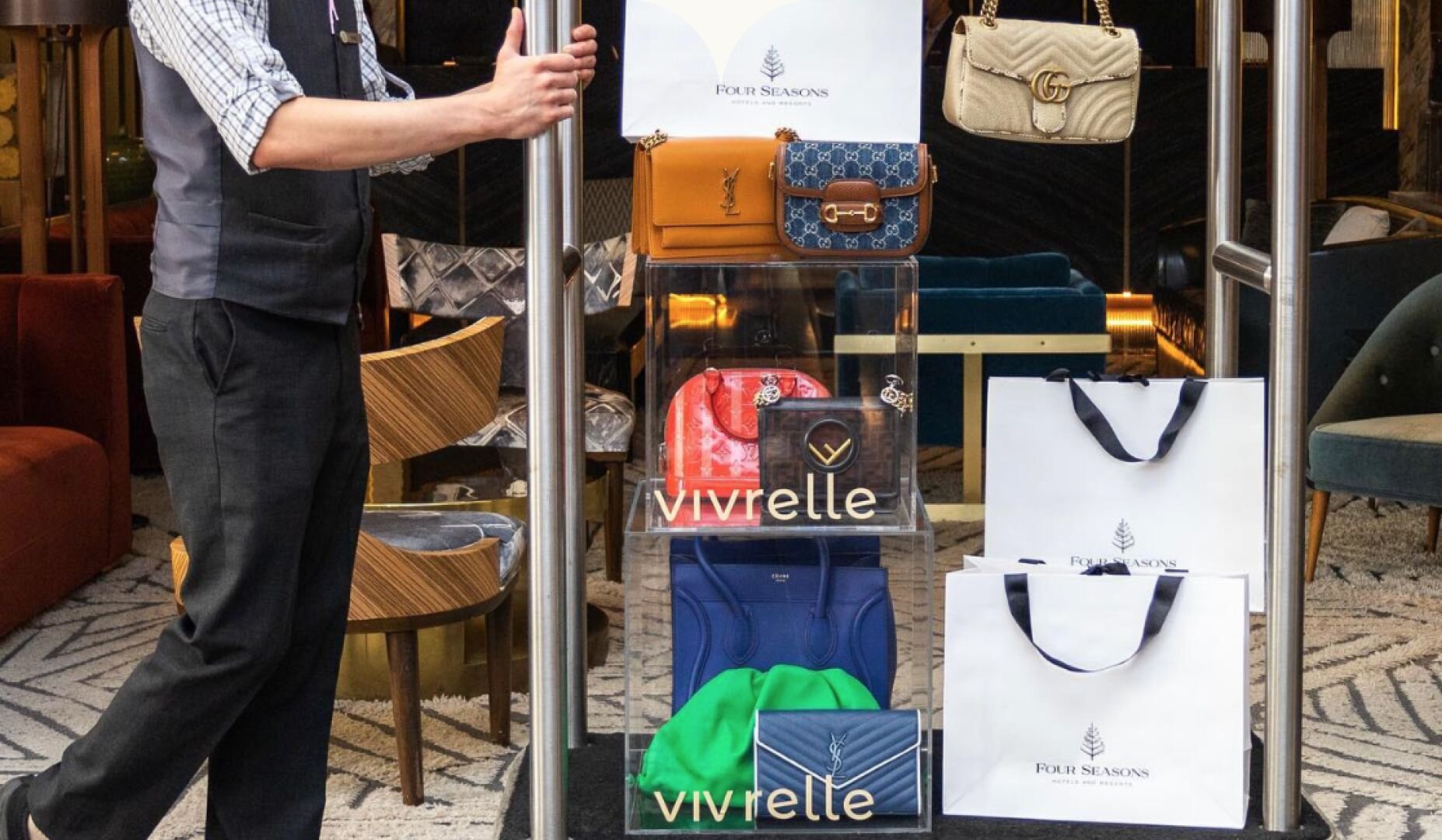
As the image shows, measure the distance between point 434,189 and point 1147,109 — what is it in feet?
10.5

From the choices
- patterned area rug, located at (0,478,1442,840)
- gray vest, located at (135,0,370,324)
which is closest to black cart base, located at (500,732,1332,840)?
patterned area rug, located at (0,478,1442,840)

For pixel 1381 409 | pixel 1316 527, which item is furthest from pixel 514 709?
pixel 1381 409

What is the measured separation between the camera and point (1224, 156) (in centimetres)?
278

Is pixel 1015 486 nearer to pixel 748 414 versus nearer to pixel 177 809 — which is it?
pixel 748 414

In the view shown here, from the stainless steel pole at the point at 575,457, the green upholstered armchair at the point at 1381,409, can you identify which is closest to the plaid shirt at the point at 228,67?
the stainless steel pole at the point at 575,457

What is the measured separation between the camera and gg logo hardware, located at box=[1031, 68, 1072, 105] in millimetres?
2475

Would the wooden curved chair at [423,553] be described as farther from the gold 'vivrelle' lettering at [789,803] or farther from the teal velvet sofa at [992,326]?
the teal velvet sofa at [992,326]

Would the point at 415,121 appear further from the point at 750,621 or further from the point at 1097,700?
the point at 1097,700

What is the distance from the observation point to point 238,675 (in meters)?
2.02

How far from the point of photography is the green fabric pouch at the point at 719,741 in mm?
2396

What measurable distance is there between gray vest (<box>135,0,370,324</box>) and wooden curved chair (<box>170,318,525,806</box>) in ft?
2.41

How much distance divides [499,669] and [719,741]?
735 mm

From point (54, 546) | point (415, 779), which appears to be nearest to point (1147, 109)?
point (54, 546)

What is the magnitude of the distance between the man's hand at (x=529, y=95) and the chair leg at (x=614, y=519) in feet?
7.67
